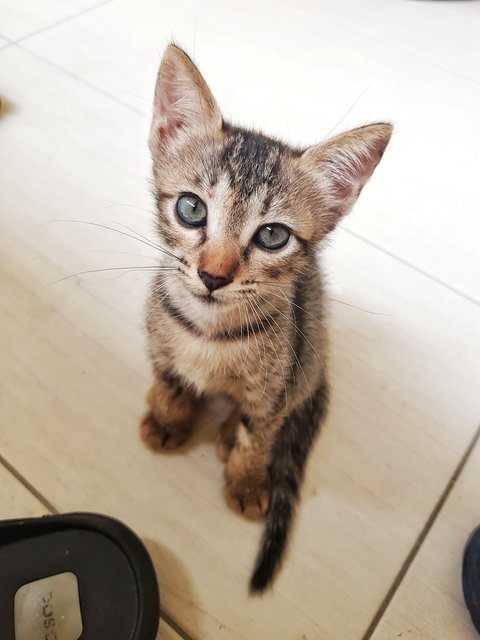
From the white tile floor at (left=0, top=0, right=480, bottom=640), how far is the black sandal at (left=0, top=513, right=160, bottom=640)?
74 mm

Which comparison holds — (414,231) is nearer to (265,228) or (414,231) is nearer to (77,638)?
(265,228)

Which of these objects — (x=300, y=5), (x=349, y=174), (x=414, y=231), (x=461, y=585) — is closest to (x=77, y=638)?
(x=461, y=585)

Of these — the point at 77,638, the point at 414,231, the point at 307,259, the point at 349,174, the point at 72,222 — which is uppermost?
the point at 349,174

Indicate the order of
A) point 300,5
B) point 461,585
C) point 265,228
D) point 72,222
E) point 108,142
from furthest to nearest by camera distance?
1. point 300,5
2. point 108,142
3. point 72,222
4. point 461,585
5. point 265,228

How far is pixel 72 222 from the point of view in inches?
44.2

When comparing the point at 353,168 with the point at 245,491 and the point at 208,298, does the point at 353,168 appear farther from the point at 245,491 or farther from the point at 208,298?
the point at 245,491

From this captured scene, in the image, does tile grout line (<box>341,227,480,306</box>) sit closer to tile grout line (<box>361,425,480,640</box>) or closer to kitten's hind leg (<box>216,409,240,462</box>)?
tile grout line (<box>361,425,480,640</box>)

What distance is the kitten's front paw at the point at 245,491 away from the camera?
81 centimetres

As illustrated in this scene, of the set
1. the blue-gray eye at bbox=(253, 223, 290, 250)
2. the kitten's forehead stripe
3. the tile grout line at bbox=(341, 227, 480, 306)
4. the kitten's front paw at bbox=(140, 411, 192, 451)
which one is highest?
the kitten's forehead stripe

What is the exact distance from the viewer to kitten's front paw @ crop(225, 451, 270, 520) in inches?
31.9

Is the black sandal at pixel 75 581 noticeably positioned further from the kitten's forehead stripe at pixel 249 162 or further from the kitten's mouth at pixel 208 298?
the kitten's forehead stripe at pixel 249 162

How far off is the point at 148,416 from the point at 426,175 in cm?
88

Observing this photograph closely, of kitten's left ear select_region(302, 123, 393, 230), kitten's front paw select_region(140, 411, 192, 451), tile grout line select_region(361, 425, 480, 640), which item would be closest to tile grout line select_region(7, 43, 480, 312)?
tile grout line select_region(361, 425, 480, 640)

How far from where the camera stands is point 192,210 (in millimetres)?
633
